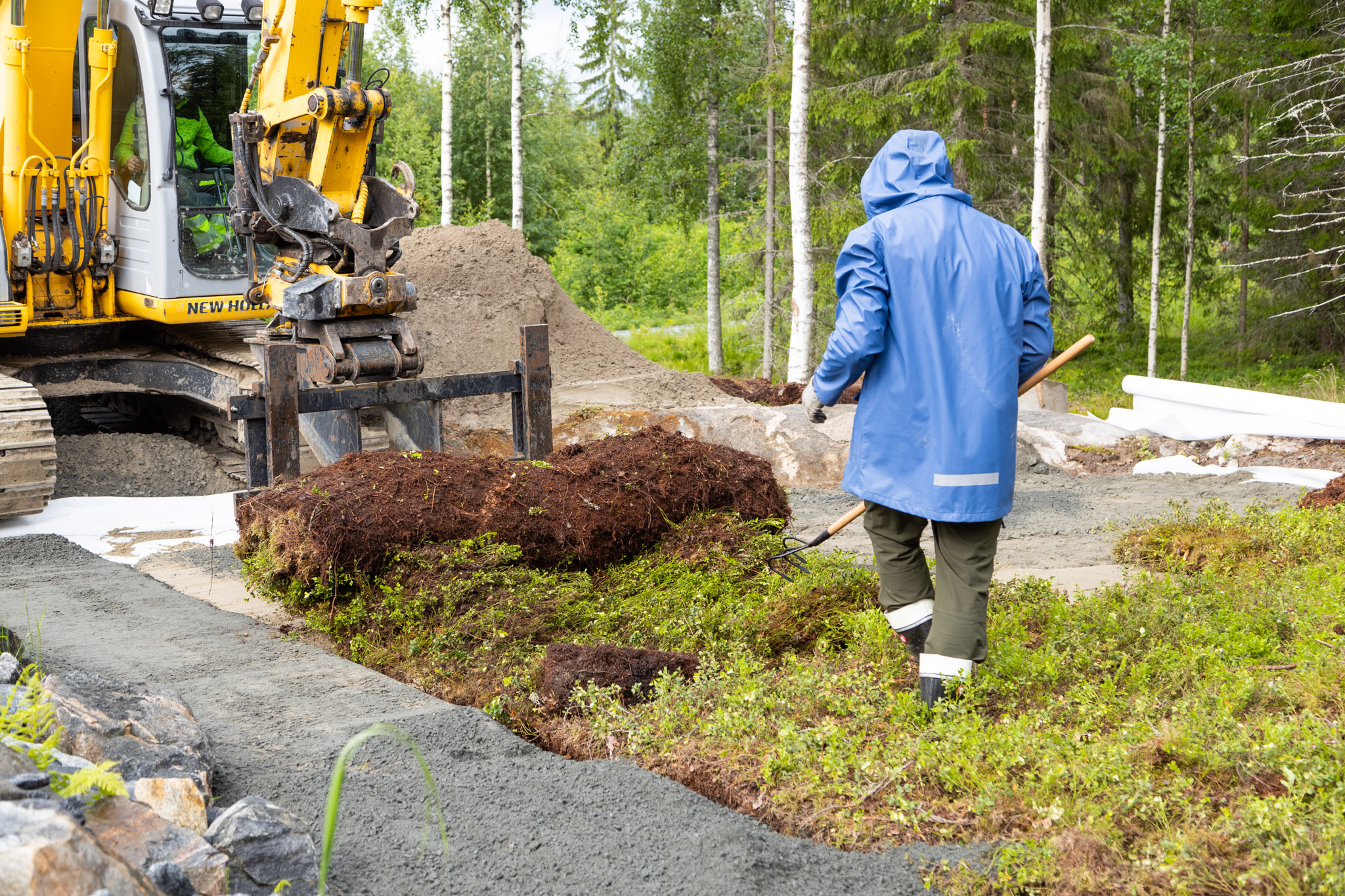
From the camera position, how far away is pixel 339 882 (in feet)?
9.36

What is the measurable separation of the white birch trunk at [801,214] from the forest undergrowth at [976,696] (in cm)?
779

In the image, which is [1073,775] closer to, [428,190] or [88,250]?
[88,250]

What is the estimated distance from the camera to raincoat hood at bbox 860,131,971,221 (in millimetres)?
3904

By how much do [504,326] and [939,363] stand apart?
8706mm

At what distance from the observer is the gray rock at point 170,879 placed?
7.89 feet

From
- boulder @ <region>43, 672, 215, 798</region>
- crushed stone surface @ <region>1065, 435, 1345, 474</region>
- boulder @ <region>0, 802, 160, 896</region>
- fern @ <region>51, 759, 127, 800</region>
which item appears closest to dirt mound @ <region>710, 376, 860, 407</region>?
crushed stone surface @ <region>1065, 435, 1345, 474</region>

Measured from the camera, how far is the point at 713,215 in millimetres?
19125

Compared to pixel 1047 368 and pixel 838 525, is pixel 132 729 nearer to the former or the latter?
pixel 838 525

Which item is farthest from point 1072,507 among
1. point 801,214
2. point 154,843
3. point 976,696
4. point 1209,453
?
point 154,843

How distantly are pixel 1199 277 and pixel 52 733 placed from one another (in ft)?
69.1

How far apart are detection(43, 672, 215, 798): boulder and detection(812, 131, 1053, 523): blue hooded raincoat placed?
234 cm

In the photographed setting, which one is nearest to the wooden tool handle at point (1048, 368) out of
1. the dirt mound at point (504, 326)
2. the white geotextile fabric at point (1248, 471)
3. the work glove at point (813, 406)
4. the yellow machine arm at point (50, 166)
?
the work glove at point (813, 406)

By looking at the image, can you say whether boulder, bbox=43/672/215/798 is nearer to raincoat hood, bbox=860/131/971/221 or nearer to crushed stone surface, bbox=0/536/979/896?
crushed stone surface, bbox=0/536/979/896

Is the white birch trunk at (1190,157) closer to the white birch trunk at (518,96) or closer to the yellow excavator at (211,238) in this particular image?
the white birch trunk at (518,96)
